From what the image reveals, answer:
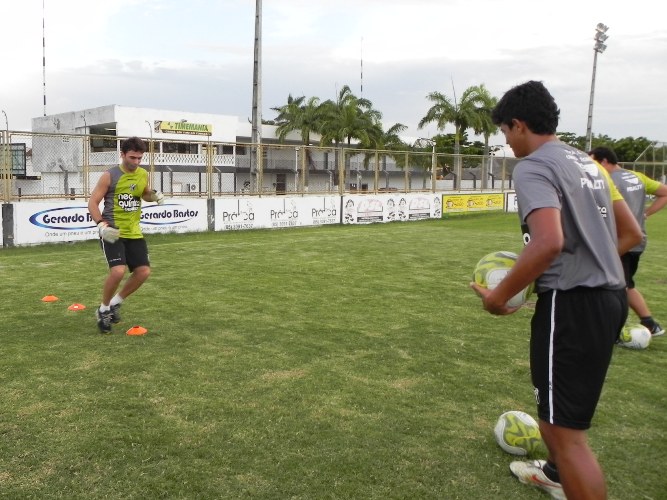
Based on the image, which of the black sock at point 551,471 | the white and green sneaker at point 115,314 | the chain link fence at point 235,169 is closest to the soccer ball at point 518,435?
the black sock at point 551,471

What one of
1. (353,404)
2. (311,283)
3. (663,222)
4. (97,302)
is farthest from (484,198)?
(353,404)

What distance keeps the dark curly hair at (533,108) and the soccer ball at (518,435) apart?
2042 millimetres

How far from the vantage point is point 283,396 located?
16.2ft

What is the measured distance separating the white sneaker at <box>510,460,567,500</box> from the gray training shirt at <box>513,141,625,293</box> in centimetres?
135

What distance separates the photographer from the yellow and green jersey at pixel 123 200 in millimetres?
6848

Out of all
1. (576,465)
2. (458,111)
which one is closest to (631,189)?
(576,465)

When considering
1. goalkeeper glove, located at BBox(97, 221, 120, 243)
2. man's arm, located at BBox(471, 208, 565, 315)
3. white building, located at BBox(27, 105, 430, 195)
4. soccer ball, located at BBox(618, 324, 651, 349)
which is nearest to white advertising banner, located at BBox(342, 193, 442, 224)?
white building, located at BBox(27, 105, 430, 195)

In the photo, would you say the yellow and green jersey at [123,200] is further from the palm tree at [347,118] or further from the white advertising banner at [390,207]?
the palm tree at [347,118]

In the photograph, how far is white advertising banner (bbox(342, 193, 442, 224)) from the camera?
23859 millimetres

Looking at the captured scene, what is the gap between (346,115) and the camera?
55.3m

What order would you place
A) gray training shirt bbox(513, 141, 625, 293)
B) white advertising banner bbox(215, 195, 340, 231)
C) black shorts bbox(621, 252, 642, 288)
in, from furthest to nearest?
1. white advertising banner bbox(215, 195, 340, 231)
2. black shorts bbox(621, 252, 642, 288)
3. gray training shirt bbox(513, 141, 625, 293)

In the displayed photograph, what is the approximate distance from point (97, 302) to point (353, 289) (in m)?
3.67

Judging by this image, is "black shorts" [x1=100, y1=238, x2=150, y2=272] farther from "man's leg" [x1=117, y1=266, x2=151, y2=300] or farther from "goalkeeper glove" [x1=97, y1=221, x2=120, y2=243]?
"goalkeeper glove" [x1=97, y1=221, x2=120, y2=243]

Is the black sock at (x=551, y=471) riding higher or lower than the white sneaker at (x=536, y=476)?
higher
